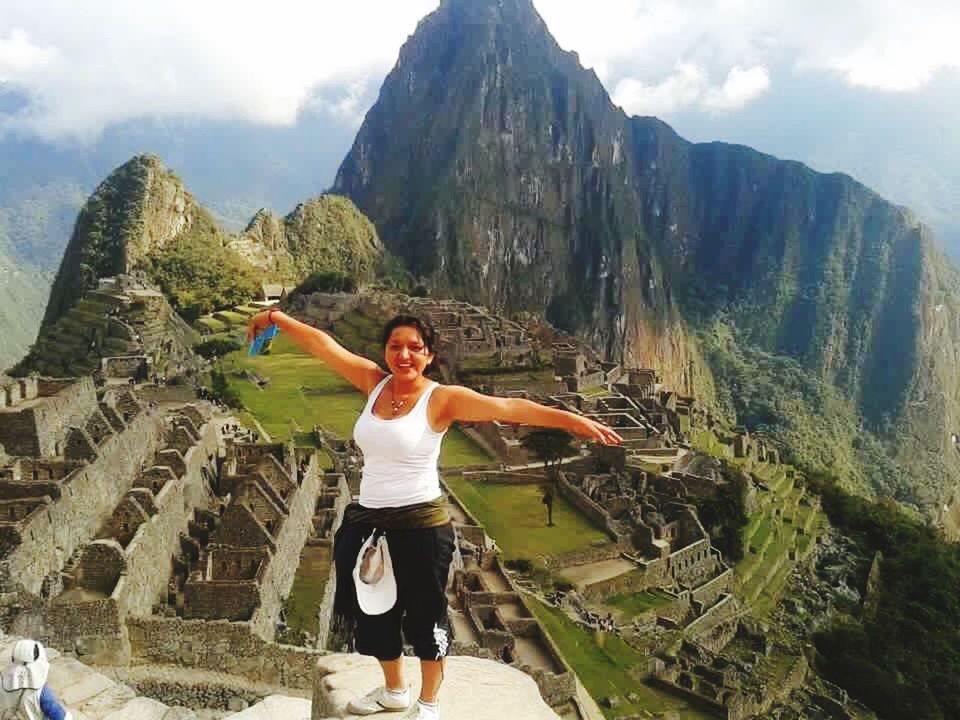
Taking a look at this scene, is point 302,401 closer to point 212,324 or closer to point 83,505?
point 83,505

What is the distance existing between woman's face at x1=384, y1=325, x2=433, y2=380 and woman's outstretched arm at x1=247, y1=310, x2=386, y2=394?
238mm

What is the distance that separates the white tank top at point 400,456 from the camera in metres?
5.03

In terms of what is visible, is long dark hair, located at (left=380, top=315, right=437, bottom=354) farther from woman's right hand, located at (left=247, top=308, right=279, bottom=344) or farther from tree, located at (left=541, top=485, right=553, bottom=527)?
tree, located at (left=541, top=485, right=553, bottom=527)

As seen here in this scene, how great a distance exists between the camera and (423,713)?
209 inches

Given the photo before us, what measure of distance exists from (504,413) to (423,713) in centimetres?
192

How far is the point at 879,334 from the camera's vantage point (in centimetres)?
17912

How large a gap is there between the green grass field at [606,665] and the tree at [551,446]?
1066cm

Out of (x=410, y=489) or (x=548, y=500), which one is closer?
(x=410, y=489)

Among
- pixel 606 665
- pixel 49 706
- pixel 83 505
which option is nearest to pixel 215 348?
pixel 606 665

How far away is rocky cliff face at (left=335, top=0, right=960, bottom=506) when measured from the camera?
507 feet

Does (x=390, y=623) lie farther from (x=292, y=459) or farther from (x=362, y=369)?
(x=292, y=459)

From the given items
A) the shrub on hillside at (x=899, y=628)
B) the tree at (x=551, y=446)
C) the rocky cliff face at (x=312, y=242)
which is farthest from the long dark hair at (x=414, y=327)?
the rocky cliff face at (x=312, y=242)

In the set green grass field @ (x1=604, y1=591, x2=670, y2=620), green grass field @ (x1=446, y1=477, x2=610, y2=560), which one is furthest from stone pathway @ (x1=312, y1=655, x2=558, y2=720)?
green grass field @ (x1=604, y1=591, x2=670, y2=620)

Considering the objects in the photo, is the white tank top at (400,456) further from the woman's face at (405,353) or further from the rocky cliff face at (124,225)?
the rocky cliff face at (124,225)
